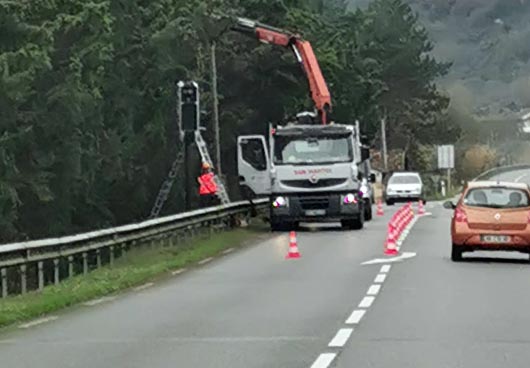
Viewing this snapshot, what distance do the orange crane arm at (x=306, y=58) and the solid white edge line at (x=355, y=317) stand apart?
28782 mm

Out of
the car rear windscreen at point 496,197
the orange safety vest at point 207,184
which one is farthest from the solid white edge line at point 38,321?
the orange safety vest at point 207,184

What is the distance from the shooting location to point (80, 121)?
61344mm

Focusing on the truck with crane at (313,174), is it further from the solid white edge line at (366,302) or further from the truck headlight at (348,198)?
the solid white edge line at (366,302)

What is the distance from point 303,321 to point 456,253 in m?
11.9

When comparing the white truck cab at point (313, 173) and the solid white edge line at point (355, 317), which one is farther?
the white truck cab at point (313, 173)

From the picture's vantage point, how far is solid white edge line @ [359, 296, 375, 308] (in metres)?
18.5

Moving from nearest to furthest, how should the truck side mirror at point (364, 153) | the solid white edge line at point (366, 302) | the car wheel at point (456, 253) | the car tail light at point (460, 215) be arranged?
the solid white edge line at point (366, 302)
the car tail light at point (460, 215)
the car wheel at point (456, 253)
the truck side mirror at point (364, 153)

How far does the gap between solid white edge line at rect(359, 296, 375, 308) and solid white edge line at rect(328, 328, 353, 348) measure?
2.95 metres

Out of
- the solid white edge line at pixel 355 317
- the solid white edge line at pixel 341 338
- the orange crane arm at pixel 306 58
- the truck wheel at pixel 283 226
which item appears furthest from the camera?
the orange crane arm at pixel 306 58

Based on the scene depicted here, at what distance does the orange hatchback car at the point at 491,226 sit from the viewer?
27328 millimetres

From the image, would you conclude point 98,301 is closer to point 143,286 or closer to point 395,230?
point 143,286

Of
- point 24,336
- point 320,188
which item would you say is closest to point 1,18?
point 320,188

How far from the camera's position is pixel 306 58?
49062 millimetres

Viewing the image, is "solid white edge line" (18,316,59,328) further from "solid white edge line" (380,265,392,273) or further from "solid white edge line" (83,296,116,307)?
"solid white edge line" (380,265,392,273)
